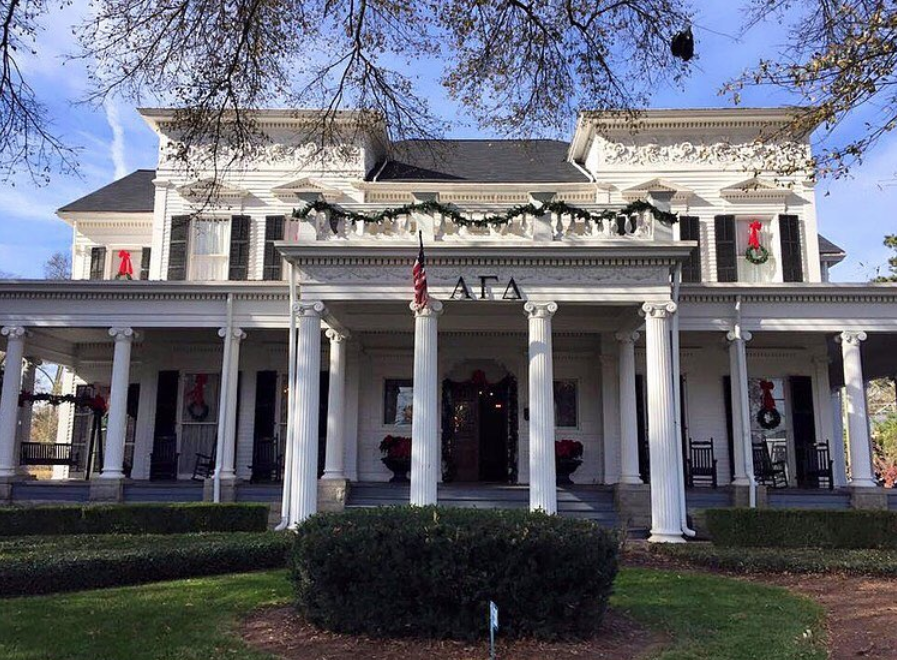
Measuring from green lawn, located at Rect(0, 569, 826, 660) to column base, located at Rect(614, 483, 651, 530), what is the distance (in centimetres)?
585

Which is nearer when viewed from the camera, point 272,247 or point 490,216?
point 490,216

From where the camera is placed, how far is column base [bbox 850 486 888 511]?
56.2 feet

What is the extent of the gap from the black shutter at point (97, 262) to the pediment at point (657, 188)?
15.1 metres

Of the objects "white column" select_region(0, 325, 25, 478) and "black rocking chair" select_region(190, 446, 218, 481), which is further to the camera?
"black rocking chair" select_region(190, 446, 218, 481)

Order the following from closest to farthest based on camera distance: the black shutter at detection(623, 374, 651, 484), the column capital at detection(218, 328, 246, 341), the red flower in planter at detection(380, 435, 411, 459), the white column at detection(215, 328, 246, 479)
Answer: the white column at detection(215, 328, 246, 479), the column capital at detection(218, 328, 246, 341), the red flower in planter at detection(380, 435, 411, 459), the black shutter at detection(623, 374, 651, 484)

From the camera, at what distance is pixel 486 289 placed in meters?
15.7

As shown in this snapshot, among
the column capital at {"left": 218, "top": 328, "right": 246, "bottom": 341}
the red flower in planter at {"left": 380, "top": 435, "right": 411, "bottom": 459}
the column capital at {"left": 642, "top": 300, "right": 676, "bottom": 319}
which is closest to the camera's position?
the column capital at {"left": 642, "top": 300, "right": 676, "bottom": 319}

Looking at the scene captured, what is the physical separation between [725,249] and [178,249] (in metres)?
14.8

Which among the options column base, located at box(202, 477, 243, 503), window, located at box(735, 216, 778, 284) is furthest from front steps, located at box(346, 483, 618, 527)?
window, located at box(735, 216, 778, 284)

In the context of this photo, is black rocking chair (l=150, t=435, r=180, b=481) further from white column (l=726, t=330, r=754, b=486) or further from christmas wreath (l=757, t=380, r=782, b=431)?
christmas wreath (l=757, t=380, r=782, b=431)

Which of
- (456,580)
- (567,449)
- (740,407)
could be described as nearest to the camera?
(456,580)

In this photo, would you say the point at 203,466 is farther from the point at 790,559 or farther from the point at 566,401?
the point at 790,559

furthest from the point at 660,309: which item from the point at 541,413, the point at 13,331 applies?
the point at 13,331

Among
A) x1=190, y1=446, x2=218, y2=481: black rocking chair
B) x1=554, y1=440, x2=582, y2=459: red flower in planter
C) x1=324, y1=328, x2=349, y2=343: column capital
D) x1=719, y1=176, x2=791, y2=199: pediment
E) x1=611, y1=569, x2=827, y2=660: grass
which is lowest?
x1=611, y1=569, x2=827, y2=660: grass
